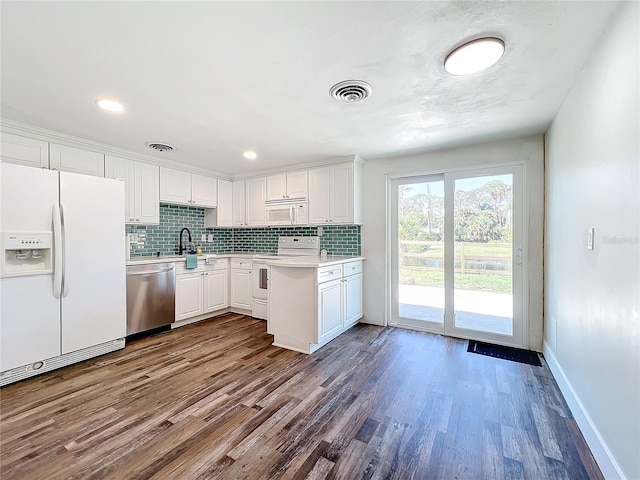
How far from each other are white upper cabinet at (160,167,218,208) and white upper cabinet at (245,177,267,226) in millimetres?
534

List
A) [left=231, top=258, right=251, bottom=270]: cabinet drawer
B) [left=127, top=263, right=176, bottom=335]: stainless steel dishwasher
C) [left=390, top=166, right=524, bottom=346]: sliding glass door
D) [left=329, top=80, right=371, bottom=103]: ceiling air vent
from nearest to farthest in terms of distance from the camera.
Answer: [left=329, top=80, right=371, bottom=103]: ceiling air vent
[left=390, top=166, right=524, bottom=346]: sliding glass door
[left=127, top=263, right=176, bottom=335]: stainless steel dishwasher
[left=231, top=258, right=251, bottom=270]: cabinet drawer

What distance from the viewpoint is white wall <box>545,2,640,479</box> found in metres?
1.20

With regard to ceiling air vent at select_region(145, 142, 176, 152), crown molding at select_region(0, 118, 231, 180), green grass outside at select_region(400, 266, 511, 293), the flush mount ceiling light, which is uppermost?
ceiling air vent at select_region(145, 142, 176, 152)

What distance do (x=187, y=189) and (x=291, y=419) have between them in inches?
138

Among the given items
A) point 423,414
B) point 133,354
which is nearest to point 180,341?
point 133,354

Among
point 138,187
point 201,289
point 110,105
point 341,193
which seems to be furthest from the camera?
point 201,289

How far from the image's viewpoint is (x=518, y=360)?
273 cm

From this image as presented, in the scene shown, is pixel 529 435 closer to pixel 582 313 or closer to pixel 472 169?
pixel 582 313

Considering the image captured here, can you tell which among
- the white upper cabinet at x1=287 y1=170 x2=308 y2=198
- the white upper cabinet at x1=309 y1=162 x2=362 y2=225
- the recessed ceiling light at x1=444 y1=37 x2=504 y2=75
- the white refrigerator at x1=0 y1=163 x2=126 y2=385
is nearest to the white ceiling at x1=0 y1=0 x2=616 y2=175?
the recessed ceiling light at x1=444 y1=37 x2=504 y2=75

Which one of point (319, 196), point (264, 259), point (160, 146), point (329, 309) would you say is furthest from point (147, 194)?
→ point (329, 309)

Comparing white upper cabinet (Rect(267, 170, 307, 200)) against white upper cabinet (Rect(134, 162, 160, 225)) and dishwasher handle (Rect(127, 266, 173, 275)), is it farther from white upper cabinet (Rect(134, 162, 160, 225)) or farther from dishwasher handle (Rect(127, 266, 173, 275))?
dishwasher handle (Rect(127, 266, 173, 275))

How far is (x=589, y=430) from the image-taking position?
63.4 inches

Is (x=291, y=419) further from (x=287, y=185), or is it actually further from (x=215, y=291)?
(x=287, y=185)

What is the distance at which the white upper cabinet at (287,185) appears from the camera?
405cm
